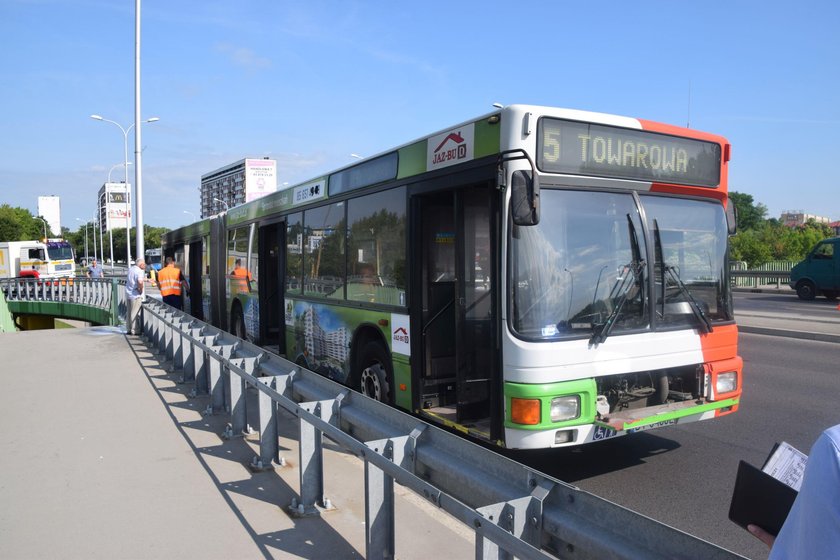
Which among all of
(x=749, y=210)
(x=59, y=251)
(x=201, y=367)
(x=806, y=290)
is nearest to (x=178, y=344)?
(x=201, y=367)

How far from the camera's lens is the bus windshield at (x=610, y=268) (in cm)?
510

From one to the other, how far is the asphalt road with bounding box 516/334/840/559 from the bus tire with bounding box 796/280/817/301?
19353mm

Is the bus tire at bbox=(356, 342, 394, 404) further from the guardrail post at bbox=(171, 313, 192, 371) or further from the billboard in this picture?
the billboard

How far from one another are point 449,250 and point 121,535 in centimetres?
393

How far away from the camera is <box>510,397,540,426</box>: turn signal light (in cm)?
488

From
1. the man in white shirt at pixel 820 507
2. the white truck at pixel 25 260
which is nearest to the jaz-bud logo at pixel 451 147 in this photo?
the man in white shirt at pixel 820 507

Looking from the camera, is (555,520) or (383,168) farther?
(383,168)

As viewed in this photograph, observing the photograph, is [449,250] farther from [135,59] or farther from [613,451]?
[135,59]

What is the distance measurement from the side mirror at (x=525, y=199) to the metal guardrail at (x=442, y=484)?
173 cm

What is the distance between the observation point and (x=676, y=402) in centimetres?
573

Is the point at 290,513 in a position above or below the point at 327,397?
below

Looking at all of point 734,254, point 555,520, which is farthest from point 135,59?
point 734,254

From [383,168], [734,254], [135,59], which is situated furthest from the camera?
[734,254]

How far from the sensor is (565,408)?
4992mm
